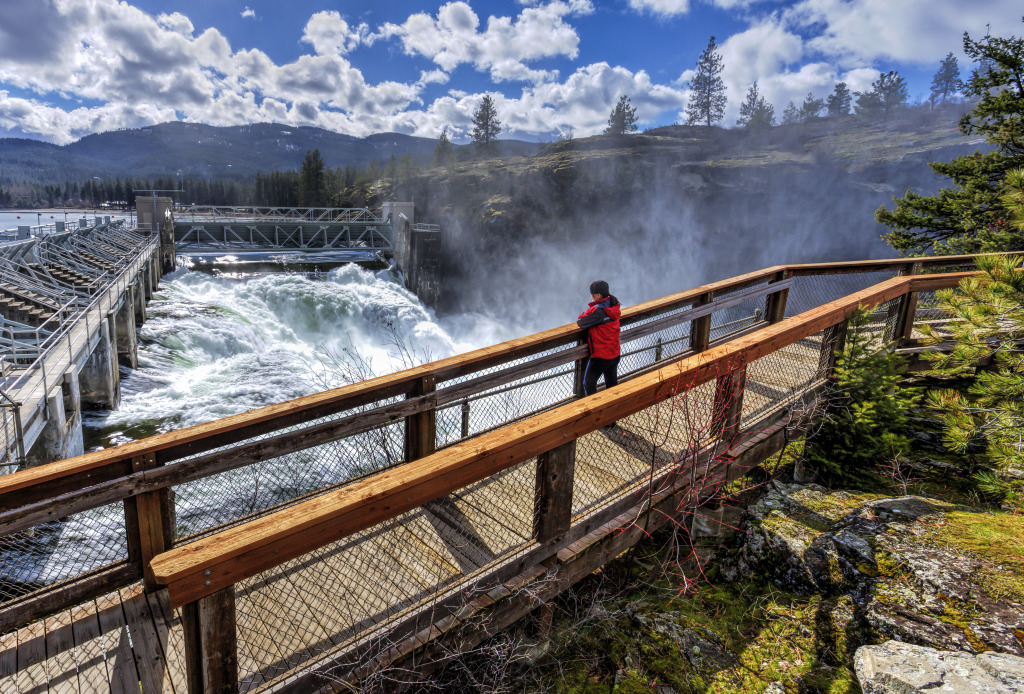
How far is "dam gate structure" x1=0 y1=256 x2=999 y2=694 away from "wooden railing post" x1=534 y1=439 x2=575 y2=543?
12 mm

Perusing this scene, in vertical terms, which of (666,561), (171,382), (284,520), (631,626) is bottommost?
(171,382)

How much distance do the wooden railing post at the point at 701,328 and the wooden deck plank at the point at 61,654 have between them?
17.6 feet

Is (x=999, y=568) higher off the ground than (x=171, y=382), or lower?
higher

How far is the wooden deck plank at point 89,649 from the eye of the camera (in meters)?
2.38

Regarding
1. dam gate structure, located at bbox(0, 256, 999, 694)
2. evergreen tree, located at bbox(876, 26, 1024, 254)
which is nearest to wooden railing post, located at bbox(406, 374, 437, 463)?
dam gate structure, located at bbox(0, 256, 999, 694)

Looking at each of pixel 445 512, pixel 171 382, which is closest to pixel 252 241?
pixel 171 382

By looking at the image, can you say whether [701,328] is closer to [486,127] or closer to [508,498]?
[508,498]

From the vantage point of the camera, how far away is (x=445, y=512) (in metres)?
3.46

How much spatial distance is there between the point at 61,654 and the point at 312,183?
248 feet

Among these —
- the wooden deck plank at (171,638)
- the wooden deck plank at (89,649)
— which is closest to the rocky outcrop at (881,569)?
the wooden deck plank at (171,638)

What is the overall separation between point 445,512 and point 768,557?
2111mm

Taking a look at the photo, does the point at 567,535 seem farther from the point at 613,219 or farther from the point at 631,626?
the point at 613,219

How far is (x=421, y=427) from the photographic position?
378cm

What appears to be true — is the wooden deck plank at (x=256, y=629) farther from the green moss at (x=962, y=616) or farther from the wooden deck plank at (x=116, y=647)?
the green moss at (x=962, y=616)
